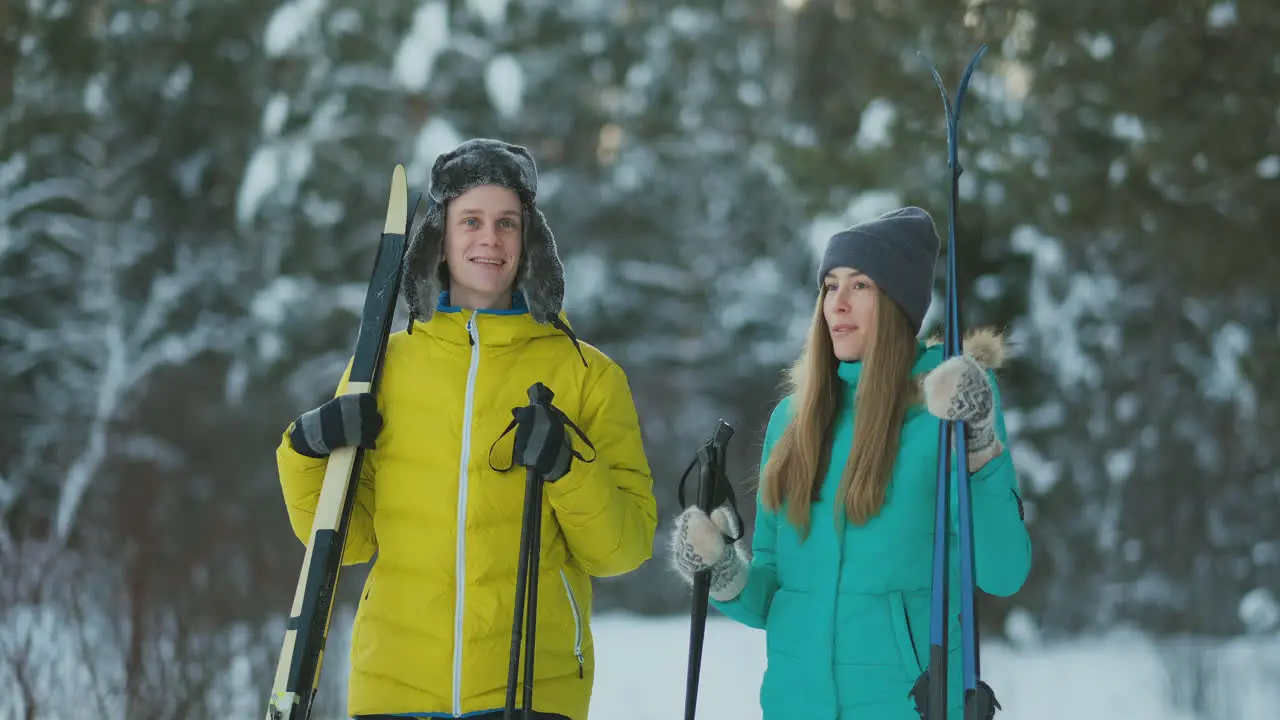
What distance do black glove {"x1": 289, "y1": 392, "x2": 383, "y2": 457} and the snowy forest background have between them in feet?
23.5

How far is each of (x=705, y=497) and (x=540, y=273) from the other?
59 centimetres

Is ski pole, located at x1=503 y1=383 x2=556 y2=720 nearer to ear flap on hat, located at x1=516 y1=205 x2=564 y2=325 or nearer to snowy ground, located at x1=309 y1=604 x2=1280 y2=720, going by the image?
ear flap on hat, located at x1=516 y1=205 x2=564 y2=325

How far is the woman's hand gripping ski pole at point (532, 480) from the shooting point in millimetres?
2398

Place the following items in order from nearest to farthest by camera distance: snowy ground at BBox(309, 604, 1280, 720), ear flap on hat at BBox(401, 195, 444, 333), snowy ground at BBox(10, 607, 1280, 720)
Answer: ear flap on hat at BBox(401, 195, 444, 333), snowy ground at BBox(10, 607, 1280, 720), snowy ground at BBox(309, 604, 1280, 720)

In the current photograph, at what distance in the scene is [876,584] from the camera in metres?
2.47

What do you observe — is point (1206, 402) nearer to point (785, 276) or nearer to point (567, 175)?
point (785, 276)

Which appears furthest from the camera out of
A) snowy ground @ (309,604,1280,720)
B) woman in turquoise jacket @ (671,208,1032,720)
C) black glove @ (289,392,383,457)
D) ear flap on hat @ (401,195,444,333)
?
snowy ground @ (309,604,1280,720)

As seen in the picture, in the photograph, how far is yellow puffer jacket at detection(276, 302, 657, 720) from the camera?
2467 mm

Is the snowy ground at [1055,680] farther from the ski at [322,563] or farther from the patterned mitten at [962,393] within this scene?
the patterned mitten at [962,393]

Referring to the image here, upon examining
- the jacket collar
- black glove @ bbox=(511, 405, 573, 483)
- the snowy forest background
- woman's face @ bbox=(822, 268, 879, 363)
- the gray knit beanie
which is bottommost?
black glove @ bbox=(511, 405, 573, 483)

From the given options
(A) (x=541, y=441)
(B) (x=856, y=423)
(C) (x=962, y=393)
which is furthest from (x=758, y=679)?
(C) (x=962, y=393)

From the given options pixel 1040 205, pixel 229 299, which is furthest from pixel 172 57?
pixel 1040 205

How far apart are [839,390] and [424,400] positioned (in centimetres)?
84

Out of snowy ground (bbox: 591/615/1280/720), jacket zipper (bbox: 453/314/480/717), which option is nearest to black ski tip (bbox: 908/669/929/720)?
jacket zipper (bbox: 453/314/480/717)
